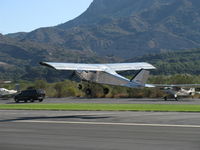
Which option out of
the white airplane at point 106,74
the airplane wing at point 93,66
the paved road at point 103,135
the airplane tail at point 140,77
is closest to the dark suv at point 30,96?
the airplane wing at point 93,66

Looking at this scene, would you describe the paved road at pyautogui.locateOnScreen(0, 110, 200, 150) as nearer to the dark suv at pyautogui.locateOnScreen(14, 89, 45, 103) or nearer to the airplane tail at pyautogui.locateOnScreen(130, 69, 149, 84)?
the airplane tail at pyautogui.locateOnScreen(130, 69, 149, 84)

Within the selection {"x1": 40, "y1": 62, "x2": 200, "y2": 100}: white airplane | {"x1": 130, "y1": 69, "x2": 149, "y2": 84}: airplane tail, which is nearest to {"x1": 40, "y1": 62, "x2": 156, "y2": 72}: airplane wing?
{"x1": 40, "y1": 62, "x2": 200, "y2": 100}: white airplane

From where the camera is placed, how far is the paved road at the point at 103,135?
2044 centimetres

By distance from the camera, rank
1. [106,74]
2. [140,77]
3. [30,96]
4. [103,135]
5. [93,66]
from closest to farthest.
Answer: [103,135]
[106,74]
[93,66]
[140,77]
[30,96]

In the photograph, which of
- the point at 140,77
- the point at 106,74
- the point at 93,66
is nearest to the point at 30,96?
the point at 93,66

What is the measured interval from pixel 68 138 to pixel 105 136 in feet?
5.88

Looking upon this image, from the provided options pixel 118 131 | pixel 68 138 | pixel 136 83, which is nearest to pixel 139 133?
pixel 118 131

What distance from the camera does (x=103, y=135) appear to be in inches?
953

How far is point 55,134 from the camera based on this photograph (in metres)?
24.9

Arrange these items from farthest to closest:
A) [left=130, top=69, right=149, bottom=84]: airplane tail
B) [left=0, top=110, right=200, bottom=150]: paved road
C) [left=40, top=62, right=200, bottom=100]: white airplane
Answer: [left=130, top=69, right=149, bottom=84]: airplane tail, [left=40, top=62, right=200, bottom=100]: white airplane, [left=0, top=110, right=200, bottom=150]: paved road

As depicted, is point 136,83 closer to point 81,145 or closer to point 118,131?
point 118,131

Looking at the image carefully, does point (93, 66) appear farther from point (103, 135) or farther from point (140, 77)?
point (103, 135)

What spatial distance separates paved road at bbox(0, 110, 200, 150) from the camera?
2044 centimetres

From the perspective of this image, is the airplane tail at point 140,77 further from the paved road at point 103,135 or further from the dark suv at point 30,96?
the dark suv at point 30,96
